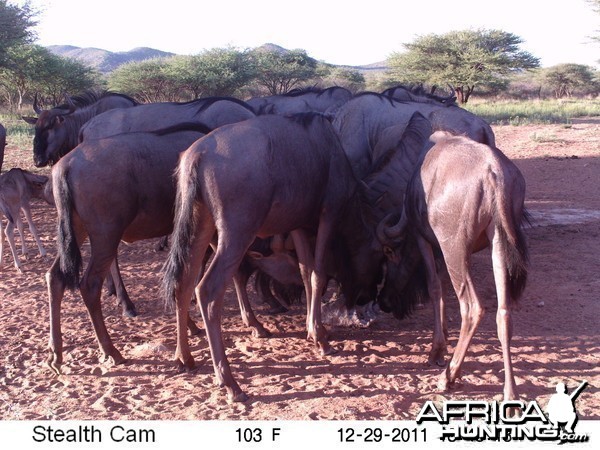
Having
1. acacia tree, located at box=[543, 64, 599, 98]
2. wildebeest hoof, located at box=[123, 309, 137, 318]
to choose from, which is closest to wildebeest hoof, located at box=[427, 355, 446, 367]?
wildebeest hoof, located at box=[123, 309, 137, 318]

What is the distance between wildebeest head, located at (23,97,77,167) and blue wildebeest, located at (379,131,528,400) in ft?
21.0

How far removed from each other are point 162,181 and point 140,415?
1.84 m

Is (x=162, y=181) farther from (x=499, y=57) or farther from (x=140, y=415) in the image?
(x=499, y=57)

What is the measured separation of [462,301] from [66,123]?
7.30 m

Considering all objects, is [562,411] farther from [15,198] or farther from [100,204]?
[15,198]

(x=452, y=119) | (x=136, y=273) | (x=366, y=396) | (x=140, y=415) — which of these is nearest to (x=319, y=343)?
(x=366, y=396)

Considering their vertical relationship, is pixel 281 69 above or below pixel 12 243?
above

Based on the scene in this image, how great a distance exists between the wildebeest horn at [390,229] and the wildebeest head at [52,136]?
6.00 meters

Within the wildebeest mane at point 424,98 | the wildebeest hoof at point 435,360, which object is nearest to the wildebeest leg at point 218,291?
the wildebeest hoof at point 435,360

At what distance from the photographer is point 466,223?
3.85 m

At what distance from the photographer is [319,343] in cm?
476

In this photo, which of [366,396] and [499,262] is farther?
[366,396]

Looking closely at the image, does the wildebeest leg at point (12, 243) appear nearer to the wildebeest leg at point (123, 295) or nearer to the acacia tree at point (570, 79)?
the wildebeest leg at point (123, 295)

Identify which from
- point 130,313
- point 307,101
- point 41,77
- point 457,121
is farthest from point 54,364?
point 41,77
